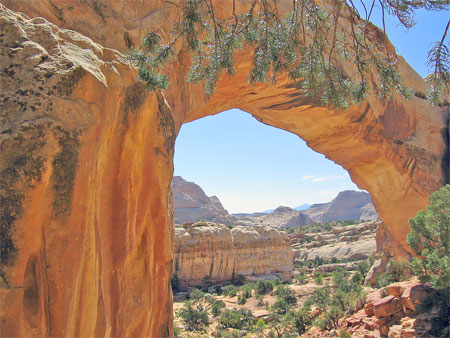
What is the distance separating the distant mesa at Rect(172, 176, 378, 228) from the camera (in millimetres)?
59588

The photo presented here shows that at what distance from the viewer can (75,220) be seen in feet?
8.52

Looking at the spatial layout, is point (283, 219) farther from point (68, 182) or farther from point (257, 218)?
point (68, 182)

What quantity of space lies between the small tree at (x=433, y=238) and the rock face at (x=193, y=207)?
47.4m

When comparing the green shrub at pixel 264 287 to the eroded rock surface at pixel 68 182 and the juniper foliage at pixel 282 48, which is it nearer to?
Result: the juniper foliage at pixel 282 48

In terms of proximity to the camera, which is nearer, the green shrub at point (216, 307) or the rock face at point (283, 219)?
the green shrub at point (216, 307)

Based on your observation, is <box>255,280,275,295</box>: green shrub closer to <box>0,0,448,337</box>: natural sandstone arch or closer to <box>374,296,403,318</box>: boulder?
<box>374,296,403,318</box>: boulder

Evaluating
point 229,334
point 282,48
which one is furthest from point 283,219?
point 282,48

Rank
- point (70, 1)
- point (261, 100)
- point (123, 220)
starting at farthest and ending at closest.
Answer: point (261, 100), point (70, 1), point (123, 220)

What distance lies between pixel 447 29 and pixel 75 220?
3.74m

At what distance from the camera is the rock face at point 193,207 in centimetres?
5850

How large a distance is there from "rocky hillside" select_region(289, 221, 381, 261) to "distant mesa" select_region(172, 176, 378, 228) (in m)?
16.0

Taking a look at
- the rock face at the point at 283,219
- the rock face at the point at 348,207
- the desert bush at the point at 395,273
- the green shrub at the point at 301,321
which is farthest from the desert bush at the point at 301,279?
the rock face at the point at 348,207

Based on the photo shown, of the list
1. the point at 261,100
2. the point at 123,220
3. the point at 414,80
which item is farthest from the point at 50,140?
the point at 414,80

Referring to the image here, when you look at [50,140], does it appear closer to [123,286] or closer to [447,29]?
Result: [123,286]
